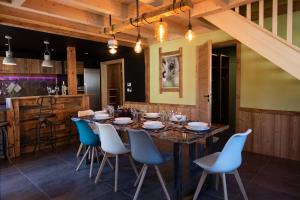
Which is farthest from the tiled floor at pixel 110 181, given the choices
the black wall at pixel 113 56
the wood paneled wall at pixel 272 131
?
the black wall at pixel 113 56

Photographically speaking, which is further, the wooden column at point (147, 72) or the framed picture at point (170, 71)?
the wooden column at point (147, 72)

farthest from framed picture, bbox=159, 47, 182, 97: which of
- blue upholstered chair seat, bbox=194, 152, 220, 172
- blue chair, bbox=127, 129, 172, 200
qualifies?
blue chair, bbox=127, 129, 172, 200

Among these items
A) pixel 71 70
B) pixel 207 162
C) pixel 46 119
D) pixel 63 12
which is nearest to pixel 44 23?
pixel 63 12

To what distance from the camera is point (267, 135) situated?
A: 3.72 m

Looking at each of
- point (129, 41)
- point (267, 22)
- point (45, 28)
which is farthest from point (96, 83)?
point (267, 22)

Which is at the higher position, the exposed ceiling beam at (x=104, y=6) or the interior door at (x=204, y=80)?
the exposed ceiling beam at (x=104, y=6)

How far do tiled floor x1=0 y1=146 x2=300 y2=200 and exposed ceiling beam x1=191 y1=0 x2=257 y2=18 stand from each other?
2.32 meters

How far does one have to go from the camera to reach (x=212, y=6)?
2844 millimetres

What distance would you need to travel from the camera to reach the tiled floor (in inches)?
94.5

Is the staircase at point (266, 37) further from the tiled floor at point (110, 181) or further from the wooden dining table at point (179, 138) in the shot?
the tiled floor at point (110, 181)

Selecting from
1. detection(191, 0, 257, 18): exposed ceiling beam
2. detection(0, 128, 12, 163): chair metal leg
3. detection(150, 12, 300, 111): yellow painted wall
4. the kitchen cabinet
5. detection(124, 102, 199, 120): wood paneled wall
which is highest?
detection(191, 0, 257, 18): exposed ceiling beam

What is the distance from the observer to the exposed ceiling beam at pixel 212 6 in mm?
2636

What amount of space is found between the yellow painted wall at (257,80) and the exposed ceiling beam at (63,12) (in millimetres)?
2145

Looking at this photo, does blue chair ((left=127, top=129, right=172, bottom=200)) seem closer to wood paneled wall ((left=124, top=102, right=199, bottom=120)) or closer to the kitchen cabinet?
wood paneled wall ((left=124, top=102, right=199, bottom=120))
